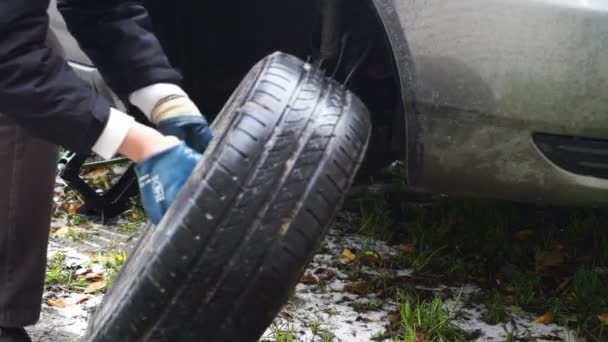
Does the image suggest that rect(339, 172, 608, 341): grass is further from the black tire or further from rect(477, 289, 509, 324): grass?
the black tire

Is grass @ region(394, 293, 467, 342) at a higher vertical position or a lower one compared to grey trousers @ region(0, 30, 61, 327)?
higher

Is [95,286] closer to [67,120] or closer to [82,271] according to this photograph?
[82,271]

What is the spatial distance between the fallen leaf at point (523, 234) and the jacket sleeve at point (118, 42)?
4.91 ft

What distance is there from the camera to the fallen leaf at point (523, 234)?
2643mm

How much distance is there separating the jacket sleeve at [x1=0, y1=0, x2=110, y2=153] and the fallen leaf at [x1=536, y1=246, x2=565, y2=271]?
1638mm

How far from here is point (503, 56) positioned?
1622mm

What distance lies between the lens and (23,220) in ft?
6.30

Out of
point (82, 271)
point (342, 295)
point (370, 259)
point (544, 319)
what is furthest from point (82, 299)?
point (544, 319)

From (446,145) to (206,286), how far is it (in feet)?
2.52

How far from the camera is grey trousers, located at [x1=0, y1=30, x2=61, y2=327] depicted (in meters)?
1.87

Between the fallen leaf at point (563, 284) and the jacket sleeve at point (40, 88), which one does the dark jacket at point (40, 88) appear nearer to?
the jacket sleeve at point (40, 88)

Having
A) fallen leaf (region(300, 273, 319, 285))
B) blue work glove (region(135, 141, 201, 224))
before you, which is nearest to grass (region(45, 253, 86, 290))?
fallen leaf (region(300, 273, 319, 285))

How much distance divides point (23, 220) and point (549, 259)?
5.65ft

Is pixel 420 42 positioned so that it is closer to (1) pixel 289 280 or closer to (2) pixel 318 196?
(2) pixel 318 196
